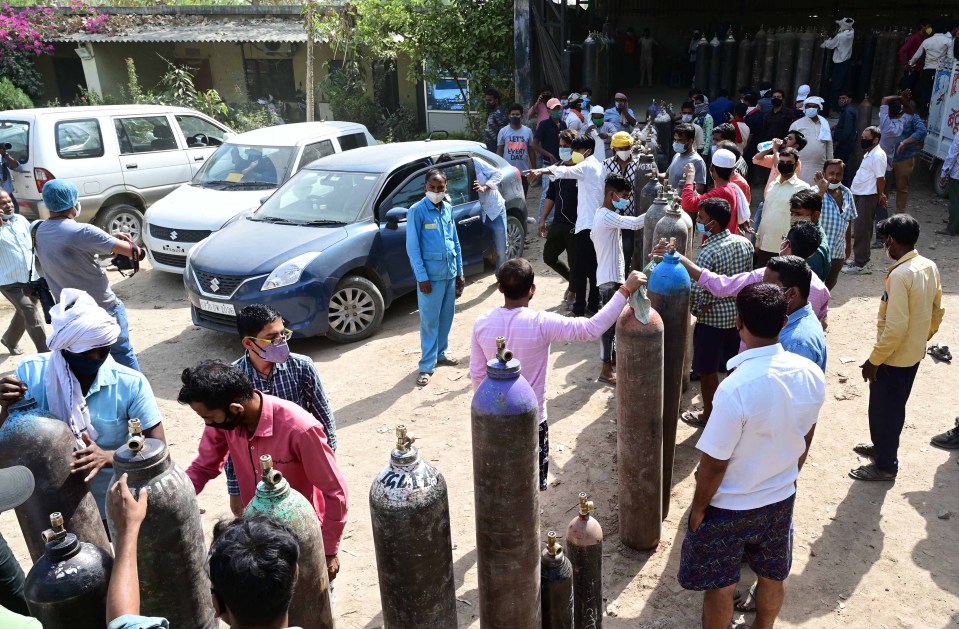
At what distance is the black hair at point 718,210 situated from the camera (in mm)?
5008

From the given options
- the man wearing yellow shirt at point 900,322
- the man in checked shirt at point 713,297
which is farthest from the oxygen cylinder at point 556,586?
the man wearing yellow shirt at point 900,322

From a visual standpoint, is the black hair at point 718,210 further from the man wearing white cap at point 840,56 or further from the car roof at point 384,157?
the man wearing white cap at point 840,56

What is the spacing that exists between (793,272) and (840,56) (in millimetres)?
13447

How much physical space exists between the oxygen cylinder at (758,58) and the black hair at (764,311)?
593 inches

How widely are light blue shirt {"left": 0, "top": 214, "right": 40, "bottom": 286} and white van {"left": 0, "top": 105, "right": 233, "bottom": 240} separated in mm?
3491

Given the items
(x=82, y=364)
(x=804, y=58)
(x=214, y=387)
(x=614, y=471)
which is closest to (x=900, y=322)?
(x=614, y=471)

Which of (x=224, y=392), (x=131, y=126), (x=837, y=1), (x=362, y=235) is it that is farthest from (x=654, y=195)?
(x=837, y=1)

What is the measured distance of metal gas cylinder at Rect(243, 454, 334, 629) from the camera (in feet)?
8.15

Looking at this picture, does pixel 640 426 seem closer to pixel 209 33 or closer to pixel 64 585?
pixel 64 585

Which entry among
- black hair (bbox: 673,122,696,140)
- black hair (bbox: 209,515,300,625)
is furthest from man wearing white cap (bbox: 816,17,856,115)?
black hair (bbox: 209,515,300,625)

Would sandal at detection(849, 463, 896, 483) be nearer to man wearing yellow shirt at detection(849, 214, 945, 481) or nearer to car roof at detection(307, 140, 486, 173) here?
man wearing yellow shirt at detection(849, 214, 945, 481)

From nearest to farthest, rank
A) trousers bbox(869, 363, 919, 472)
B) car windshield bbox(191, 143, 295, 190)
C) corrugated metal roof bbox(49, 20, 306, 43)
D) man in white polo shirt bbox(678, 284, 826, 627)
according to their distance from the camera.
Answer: man in white polo shirt bbox(678, 284, 826, 627)
trousers bbox(869, 363, 919, 472)
car windshield bbox(191, 143, 295, 190)
corrugated metal roof bbox(49, 20, 306, 43)

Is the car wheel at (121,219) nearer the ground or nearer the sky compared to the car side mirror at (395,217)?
nearer the ground

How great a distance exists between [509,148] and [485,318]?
814 centimetres
